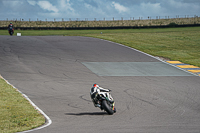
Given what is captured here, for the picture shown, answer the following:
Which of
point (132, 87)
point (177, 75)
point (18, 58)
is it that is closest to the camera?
point (132, 87)

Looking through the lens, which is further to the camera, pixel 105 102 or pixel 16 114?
pixel 105 102

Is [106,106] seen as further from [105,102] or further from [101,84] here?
[101,84]

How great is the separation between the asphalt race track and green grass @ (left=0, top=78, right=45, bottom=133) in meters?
0.55

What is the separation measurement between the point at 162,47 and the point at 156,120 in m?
23.7

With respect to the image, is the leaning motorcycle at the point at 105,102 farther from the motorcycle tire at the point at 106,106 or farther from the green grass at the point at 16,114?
the green grass at the point at 16,114

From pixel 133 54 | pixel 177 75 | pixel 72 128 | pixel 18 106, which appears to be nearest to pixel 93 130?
pixel 72 128

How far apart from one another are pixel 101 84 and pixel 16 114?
7.06 metres

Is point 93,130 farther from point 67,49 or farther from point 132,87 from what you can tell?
point 67,49

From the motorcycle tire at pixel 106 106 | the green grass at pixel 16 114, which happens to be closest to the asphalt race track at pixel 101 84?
the motorcycle tire at pixel 106 106

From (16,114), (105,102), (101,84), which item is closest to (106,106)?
(105,102)

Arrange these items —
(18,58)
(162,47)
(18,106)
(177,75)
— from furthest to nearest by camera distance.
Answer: (162,47), (18,58), (177,75), (18,106)

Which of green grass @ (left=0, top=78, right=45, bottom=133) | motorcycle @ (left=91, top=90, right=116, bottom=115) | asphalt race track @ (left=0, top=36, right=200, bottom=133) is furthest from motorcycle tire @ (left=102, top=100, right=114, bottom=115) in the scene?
green grass @ (left=0, top=78, right=45, bottom=133)

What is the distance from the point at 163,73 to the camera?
65.2ft

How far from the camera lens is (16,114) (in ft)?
32.0
